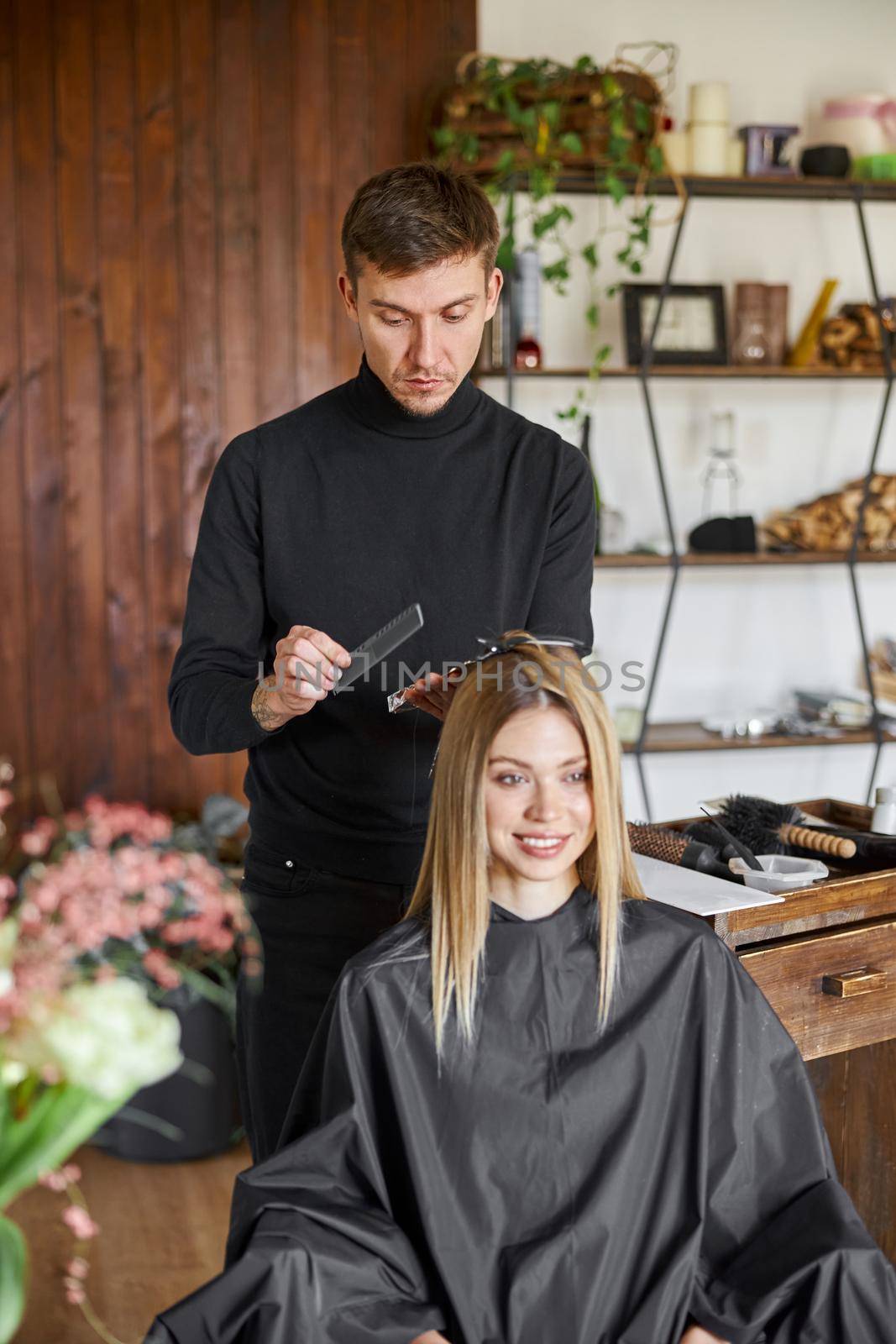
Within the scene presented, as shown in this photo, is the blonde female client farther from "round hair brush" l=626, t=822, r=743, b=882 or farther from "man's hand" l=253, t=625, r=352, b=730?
"round hair brush" l=626, t=822, r=743, b=882

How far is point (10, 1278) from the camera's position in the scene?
0.80 metres

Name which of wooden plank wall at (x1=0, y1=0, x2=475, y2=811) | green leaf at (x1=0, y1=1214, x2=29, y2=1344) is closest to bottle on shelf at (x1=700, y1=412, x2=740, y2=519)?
wooden plank wall at (x1=0, y1=0, x2=475, y2=811)

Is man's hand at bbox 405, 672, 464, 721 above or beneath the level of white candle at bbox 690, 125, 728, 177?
beneath

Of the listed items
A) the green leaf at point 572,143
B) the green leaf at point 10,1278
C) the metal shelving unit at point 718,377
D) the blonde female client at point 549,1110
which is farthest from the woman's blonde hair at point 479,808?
the green leaf at point 572,143

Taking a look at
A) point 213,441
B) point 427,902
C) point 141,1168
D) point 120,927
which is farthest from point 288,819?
point 213,441

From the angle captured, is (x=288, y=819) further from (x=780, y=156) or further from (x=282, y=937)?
(x=780, y=156)

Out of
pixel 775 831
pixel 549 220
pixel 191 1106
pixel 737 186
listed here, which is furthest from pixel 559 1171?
pixel 737 186

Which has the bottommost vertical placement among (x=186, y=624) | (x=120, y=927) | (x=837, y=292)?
(x=186, y=624)

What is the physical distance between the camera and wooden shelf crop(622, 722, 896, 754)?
12.8ft

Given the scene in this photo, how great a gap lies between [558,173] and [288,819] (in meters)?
2.46

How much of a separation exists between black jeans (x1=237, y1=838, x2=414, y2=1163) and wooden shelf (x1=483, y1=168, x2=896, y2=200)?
2437 mm

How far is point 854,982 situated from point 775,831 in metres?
0.27

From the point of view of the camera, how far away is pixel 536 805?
1601mm

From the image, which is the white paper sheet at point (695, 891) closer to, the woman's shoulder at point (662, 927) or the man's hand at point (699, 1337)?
the woman's shoulder at point (662, 927)
